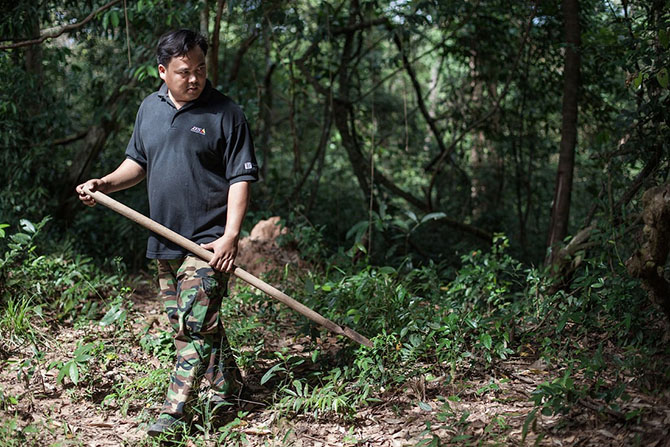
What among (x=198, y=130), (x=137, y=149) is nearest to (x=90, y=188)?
(x=137, y=149)

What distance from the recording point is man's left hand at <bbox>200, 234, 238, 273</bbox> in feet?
9.98

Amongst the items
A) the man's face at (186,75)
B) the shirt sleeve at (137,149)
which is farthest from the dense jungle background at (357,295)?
the man's face at (186,75)

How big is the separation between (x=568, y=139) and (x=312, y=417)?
3427mm

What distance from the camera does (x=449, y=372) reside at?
143 inches

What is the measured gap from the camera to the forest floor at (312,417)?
2.90 meters

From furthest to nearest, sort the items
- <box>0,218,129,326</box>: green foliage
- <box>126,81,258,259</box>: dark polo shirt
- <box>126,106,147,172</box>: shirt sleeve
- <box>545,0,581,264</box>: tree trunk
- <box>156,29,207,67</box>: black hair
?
<box>545,0,581,264</box>: tree trunk → <box>0,218,129,326</box>: green foliage → <box>126,106,147,172</box>: shirt sleeve → <box>126,81,258,259</box>: dark polo shirt → <box>156,29,207,67</box>: black hair

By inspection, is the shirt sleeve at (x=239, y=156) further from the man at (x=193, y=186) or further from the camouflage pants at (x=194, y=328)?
the camouflage pants at (x=194, y=328)

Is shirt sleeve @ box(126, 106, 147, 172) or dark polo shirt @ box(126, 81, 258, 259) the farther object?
shirt sleeve @ box(126, 106, 147, 172)

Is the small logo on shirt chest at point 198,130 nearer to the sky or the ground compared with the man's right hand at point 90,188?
nearer to the sky

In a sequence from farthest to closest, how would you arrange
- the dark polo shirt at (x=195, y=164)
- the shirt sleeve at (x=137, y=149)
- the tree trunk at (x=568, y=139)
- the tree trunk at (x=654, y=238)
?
1. the tree trunk at (x=568, y=139)
2. the shirt sleeve at (x=137, y=149)
3. the dark polo shirt at (x=195, y=164)
4. the tree trunk at (x=654, y=238)

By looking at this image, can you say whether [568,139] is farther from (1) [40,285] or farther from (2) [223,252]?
(1) [40,285]

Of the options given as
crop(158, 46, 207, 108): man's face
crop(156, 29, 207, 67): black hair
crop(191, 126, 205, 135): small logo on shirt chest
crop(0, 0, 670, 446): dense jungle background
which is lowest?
crop(0, 0, 670, 446): dense jungle background

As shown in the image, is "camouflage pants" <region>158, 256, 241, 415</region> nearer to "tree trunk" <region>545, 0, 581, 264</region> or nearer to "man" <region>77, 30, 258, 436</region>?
"man" <region>77, 30, 258, 436</region>

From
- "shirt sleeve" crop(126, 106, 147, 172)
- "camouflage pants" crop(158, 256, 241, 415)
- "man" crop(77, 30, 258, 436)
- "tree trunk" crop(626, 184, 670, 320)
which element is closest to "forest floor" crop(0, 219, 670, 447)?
"camouflage pants" crop(158, 256, 241, 415)
